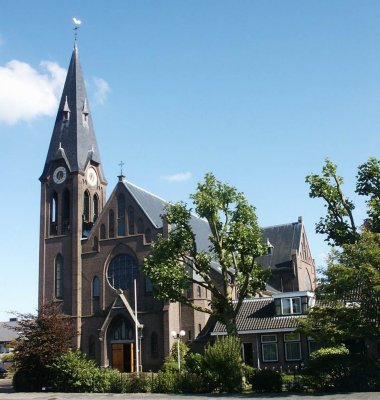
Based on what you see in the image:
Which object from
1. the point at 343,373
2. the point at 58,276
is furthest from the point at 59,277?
the point at 343,373

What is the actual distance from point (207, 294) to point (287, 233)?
46.8 ft

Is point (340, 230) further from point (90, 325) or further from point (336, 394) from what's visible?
point (90, 325)

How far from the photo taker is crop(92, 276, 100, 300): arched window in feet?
164

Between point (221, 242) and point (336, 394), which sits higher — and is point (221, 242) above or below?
above

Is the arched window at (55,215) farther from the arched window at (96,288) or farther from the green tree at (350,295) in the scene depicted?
the green tree at (350,295)

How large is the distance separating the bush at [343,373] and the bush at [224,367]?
134 inches

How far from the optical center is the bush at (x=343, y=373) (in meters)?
24.3

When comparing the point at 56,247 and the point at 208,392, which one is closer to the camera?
the point at 208,392

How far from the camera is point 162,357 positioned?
149 feet

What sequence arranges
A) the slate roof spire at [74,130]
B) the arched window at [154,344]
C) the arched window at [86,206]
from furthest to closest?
the slate roof spire at [74,130] → the arched window at [86,206] → the arched window at [154,344]

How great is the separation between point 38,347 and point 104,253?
63.1 feet

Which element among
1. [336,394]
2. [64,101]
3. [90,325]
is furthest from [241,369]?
[64,101]

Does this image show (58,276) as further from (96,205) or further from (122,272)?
(96,205)

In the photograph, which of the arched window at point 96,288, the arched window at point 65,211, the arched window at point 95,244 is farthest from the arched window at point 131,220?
the arched window at point 65,211
